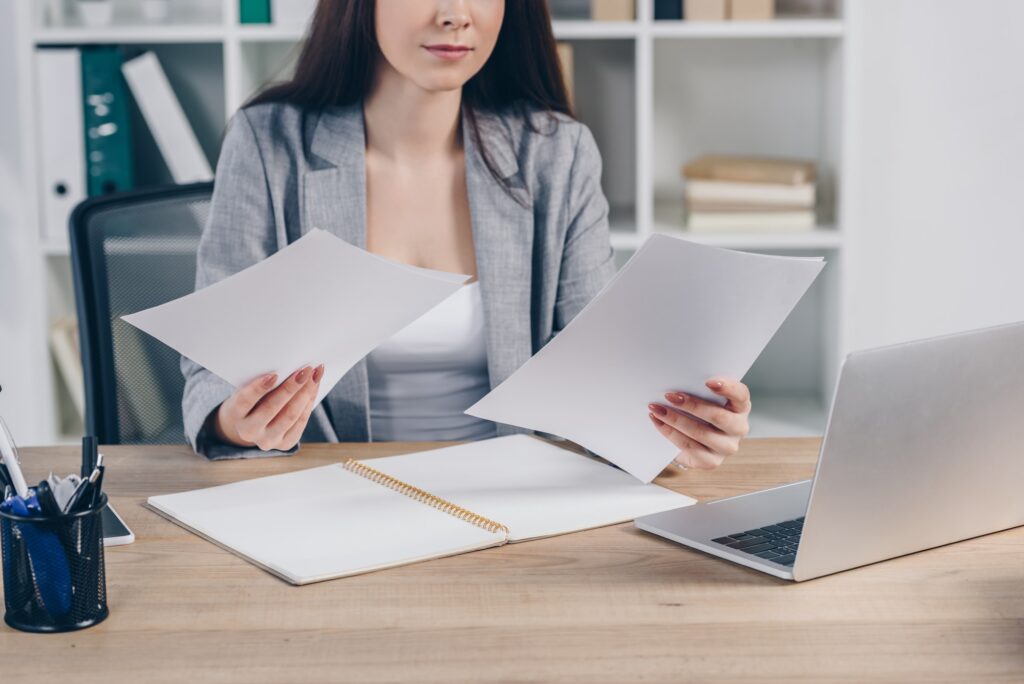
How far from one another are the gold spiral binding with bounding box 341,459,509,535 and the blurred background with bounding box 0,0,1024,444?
4.26 ft

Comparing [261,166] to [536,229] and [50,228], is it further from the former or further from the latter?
[50,228]

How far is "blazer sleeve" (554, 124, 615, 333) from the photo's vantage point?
162 cm

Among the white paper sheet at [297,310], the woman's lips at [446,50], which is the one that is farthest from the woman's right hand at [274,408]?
the woman's lips at [446,50]

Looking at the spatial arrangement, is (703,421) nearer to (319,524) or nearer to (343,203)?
(319,524)

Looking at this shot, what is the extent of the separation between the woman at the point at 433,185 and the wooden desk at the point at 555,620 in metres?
0.57

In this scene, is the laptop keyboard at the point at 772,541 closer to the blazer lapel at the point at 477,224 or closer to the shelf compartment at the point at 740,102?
the blazer lapel at the point at 477,224

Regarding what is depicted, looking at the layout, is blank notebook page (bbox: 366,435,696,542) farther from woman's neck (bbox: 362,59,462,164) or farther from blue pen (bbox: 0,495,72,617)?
woman's neck (bbox: 362,59,462,164)

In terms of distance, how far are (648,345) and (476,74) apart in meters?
0.77

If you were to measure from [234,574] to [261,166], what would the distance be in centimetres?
73

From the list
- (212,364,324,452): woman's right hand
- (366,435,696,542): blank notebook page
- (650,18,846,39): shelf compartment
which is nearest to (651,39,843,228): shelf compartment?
(650,18,846,39): shelf compartment

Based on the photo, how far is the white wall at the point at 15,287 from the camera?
2475 mm

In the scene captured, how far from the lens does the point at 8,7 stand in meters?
2.58

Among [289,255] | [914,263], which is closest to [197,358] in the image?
[289,255]

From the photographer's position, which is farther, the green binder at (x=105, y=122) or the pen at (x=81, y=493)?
the green binder at (x=105, y=122)
